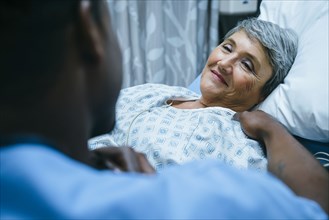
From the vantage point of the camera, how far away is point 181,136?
122cm

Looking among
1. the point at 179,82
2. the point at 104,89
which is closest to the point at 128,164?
the point at 104,89

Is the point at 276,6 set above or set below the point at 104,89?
below

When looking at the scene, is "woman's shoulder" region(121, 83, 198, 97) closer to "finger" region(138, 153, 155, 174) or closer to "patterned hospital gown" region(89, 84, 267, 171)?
"patterned hospital gown" region(89, 84, 267, 171)

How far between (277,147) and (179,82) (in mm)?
1560

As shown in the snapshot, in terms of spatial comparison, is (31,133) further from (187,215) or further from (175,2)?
(175,2)

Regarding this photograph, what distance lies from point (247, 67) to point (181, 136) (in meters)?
0.46

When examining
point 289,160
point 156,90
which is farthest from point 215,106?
point 289,160

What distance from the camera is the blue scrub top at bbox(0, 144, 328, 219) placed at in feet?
1.54

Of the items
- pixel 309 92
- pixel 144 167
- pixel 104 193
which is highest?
pixel 104 193

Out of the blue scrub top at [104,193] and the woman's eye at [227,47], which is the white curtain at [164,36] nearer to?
the woman's eye at [227,47]

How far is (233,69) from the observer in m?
1.48

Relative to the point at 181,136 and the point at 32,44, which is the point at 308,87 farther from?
the point at 32,44

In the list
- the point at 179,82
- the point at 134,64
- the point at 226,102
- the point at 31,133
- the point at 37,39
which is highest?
the point at 37,39

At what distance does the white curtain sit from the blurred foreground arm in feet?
3.98
